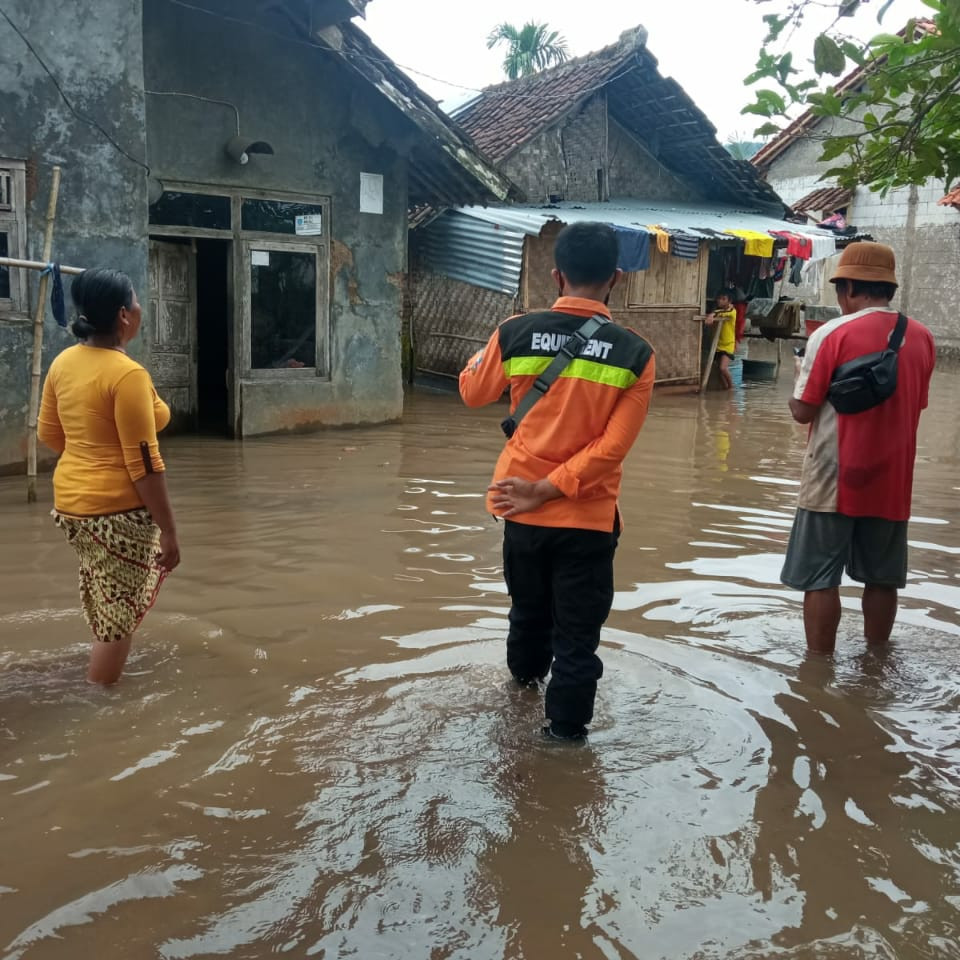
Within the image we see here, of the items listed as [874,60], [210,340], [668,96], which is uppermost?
[668,96]

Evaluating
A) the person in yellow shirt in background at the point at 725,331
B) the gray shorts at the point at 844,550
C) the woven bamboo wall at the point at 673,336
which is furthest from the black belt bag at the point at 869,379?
the person in yellow shirt in background at the point at 725,331

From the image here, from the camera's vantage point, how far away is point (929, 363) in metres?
4.18

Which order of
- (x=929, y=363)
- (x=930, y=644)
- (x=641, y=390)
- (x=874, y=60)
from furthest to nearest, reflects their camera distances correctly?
1. (x=930, y=644)
2. (x=929, y=363)
3. (x=641, y=390)
4. (x=874, y=60)

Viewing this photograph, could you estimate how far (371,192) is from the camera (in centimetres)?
1075

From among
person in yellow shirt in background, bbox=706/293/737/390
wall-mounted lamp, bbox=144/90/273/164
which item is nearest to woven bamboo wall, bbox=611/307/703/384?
person in yellow shirt in background, bbox=706/293/737/390

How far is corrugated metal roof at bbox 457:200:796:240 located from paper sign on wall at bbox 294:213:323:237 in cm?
390

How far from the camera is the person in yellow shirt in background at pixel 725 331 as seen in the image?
16.0m

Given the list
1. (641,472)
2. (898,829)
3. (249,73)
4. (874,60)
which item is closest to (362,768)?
(898,829)

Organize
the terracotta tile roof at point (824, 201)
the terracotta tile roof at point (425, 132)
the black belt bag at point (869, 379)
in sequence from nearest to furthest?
the black belt bag at point (869, 379)
the terracotta tile roof at point (425, 132)
the terracotta tile roof at point (824, 201)

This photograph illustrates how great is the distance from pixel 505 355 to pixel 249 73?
760 centimetres

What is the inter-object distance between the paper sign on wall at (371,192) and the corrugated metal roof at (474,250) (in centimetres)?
326

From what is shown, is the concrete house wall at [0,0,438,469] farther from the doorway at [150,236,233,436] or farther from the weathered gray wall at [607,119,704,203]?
the weathered gray wall at [607,119,704,203]

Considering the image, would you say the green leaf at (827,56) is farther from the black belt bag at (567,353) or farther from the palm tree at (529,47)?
the palm tree at (529,47)

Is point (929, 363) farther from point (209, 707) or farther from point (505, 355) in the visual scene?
point (209, 707)
